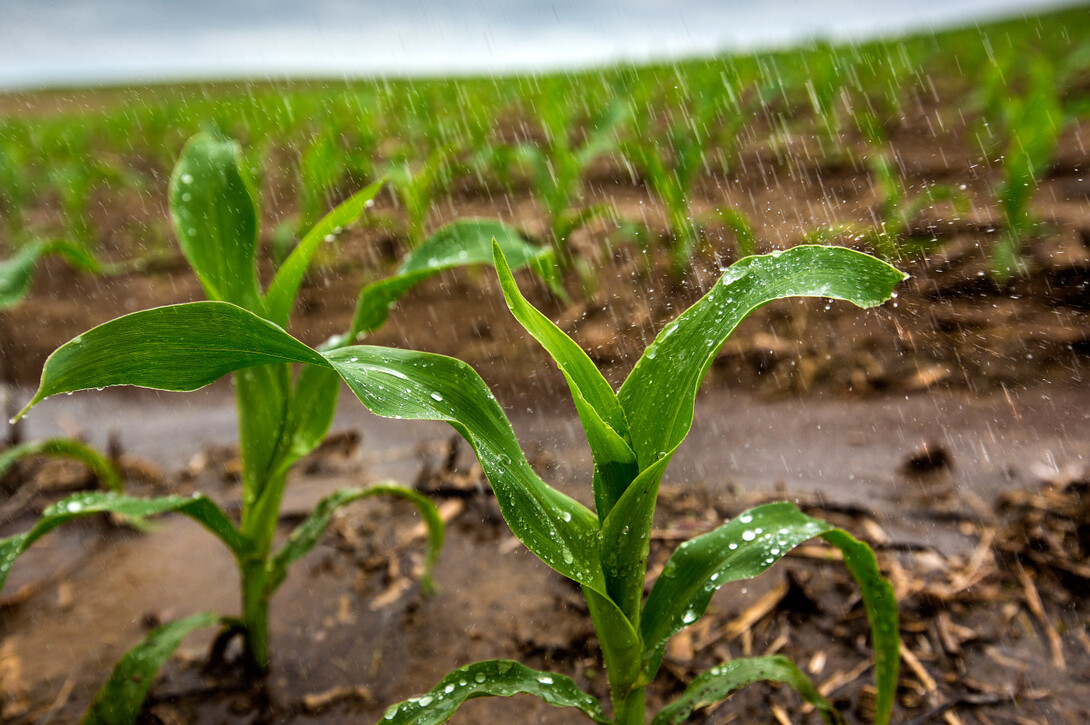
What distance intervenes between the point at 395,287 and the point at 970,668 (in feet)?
3.81

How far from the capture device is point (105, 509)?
0.99m

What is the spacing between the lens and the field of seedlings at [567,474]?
0.83 m

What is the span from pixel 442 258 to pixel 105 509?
0.65 metres

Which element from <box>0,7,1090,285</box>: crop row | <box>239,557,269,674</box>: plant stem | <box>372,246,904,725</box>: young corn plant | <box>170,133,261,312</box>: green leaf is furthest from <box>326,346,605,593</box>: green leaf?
<box>0,7,1090,285</box>: crop row

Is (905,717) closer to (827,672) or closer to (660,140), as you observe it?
(827,672)

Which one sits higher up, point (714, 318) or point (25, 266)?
point (25, 266)

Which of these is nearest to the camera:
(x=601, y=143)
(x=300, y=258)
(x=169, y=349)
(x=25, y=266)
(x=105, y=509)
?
(x=169, y=349)

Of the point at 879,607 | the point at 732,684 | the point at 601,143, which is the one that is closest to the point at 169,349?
the point at 732,684

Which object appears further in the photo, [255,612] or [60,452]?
[60,452]

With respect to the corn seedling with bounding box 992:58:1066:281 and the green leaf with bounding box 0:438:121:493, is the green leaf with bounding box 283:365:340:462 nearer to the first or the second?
the green leaf with bounding box 0:438:121:493

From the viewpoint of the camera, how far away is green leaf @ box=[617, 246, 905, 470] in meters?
0.76

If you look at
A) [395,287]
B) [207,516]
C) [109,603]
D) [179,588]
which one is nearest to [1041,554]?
[395,287]

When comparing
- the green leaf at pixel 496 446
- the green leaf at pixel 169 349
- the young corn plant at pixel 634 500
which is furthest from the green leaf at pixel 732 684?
the green leaf at pixel 169 349

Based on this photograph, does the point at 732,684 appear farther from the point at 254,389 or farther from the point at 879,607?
the point at 254,389
